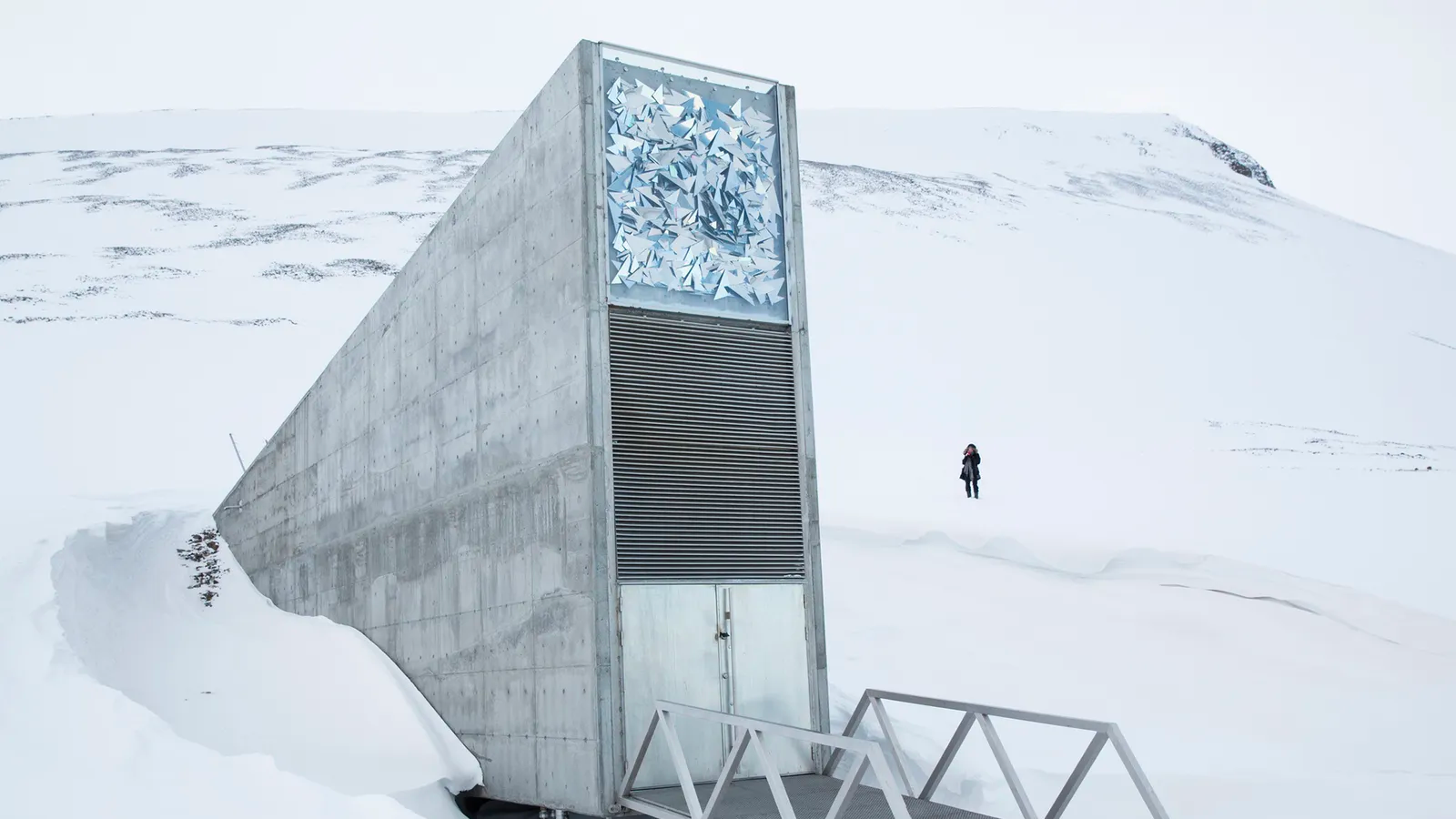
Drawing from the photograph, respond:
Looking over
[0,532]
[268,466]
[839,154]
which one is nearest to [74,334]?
[268,466]

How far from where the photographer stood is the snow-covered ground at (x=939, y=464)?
9.93 meters

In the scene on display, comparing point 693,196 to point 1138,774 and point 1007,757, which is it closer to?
point 1007,757

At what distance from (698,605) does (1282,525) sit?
1293cm

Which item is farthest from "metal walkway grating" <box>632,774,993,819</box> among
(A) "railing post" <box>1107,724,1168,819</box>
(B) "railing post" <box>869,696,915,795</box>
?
(A) "railing post" <box>1107,724,1168,819</box>

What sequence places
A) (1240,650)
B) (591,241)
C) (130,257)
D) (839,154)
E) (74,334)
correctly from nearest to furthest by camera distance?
(591,241) < (1240,650) < (74,334) < (130,257) < (839,154)

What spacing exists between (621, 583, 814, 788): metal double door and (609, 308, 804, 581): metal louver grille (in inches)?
7.2

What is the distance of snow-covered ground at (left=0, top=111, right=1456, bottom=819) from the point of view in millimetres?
9930

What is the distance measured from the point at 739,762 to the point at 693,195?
388cm

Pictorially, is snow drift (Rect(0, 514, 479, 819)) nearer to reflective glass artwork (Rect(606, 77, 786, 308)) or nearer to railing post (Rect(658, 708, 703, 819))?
railing post (Rect(658, 708, 703, 819))

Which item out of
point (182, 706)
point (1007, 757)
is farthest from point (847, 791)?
point (182, 706)

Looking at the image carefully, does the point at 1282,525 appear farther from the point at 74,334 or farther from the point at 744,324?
the point at 74,334

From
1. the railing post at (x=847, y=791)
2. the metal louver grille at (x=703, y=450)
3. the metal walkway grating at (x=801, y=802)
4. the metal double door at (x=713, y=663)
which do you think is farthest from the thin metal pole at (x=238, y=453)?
the railing post at (x=847, y=791)

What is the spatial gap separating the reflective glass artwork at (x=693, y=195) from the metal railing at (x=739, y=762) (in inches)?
118

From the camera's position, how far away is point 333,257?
31.8 meters
